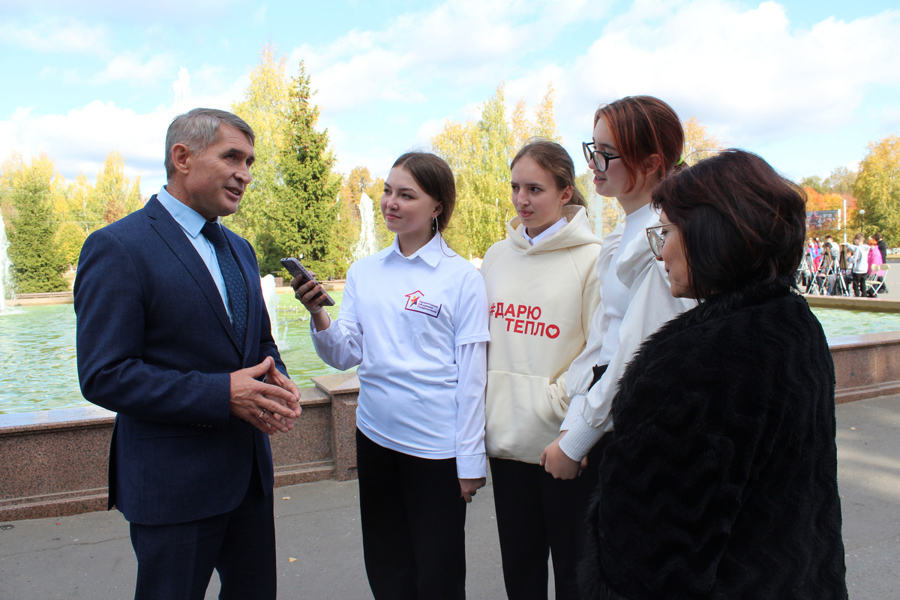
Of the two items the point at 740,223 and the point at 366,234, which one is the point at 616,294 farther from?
the point at 366,234

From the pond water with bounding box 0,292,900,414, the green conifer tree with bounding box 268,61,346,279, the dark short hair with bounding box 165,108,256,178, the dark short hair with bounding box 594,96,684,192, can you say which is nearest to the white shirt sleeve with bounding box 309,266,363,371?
the dark short hair with bounding box 165,108,256,178

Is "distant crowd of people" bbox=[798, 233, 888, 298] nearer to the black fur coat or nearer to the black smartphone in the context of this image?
the black smartphone

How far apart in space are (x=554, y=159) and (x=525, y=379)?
89 centimetres

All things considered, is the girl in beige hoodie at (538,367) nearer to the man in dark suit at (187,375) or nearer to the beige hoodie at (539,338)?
the beige hoodie at (539,338)

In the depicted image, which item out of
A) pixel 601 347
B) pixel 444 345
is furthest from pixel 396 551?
pixel 601 347

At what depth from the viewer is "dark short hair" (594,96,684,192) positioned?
190 cm

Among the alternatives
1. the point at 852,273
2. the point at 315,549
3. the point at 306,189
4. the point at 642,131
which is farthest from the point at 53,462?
the point at 306,189

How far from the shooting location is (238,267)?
2.19 meters

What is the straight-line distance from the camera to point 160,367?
183 centimetres

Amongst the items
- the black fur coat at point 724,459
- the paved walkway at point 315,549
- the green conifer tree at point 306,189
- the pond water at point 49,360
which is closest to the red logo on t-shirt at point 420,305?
the black fur coat at point 724,459

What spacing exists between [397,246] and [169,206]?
930mm

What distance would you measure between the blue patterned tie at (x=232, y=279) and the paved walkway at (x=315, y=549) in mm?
1739

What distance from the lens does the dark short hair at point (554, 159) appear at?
7.70 feet

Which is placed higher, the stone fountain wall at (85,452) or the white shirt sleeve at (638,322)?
the white shirt sleeve at (638,322)
